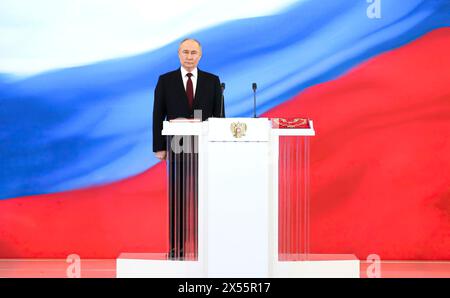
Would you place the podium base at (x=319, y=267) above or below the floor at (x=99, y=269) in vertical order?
above

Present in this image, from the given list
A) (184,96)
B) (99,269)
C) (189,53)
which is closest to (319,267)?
(184,96)

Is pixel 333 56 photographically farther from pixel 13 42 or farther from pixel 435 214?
pixel 13 42

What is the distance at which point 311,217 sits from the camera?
244 inches

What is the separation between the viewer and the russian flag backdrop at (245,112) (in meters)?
6.18

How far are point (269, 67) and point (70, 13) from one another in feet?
5.20

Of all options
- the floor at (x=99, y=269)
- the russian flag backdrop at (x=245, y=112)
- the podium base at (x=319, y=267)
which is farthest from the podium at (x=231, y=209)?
the russian flag backdrop at (x=245, y=112)

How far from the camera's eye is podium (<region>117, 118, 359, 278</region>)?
4.36 meters

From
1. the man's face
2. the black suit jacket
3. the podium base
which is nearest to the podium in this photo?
the podium base

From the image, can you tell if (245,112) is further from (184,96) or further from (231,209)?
(231,209)

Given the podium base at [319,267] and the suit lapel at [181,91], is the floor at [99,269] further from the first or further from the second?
the suit lapel at [181,91]

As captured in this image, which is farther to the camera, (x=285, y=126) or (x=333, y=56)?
(x=333, y=56)

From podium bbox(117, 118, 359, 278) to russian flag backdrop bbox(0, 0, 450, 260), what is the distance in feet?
4.97

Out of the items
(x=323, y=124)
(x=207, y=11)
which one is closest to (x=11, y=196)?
(x=207, y=11)

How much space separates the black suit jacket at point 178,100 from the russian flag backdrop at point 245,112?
104 centimetres
